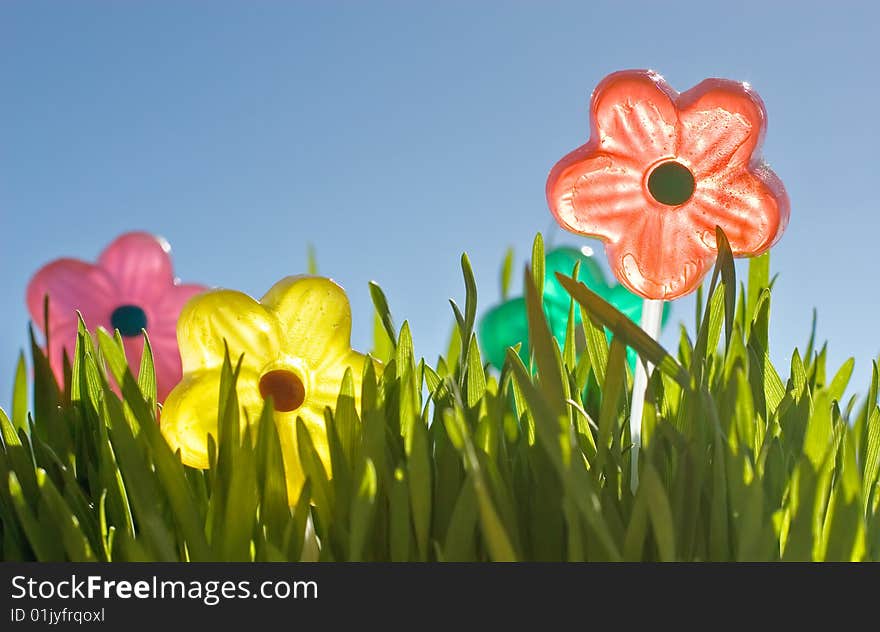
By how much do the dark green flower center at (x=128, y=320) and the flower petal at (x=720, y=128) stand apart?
0.90 m

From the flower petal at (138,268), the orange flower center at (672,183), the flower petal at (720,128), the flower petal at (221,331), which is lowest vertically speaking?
the flower petal at (221,331)

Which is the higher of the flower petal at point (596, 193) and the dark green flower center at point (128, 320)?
the dark green flower center at point (128, 320)

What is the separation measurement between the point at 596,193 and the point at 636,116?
11cm

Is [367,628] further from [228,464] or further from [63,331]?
[63,331]

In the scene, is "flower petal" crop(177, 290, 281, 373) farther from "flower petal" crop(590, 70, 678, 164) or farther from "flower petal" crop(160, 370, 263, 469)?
"flower petal" crop(590, 70, 678, 164)

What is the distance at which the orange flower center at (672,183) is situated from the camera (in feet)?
4.09

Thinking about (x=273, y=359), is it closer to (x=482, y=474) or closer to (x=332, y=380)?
(x=332, y=380)

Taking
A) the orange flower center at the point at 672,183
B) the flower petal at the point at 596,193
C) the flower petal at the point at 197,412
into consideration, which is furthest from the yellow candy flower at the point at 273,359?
the orange flower center at the point at 672,183

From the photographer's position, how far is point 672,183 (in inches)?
49.3

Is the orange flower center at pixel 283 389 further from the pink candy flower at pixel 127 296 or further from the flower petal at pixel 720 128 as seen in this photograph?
the flower petal at pixel 720 128

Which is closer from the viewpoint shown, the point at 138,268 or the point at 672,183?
the point at 672,183

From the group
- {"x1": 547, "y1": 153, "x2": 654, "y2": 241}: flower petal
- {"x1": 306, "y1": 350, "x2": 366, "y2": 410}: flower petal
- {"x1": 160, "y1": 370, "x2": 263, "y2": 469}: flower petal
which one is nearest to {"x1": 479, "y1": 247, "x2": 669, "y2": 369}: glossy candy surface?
{"x1": 547, "y1": 153, "x2": 654, "y2": 241}: flower petal

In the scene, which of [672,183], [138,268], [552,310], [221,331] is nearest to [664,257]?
[672,183]

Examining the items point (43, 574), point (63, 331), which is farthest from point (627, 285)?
point (63, 331)
